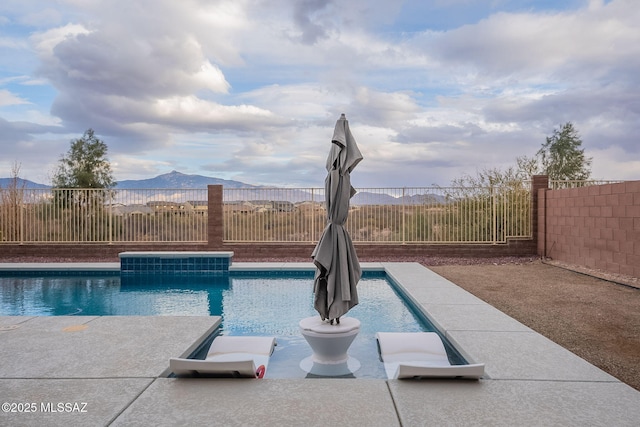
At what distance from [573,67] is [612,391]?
10.8 meters

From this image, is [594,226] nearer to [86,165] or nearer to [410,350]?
[410,350]

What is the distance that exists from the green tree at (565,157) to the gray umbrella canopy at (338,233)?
21763 mm

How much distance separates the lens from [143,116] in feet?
42.7

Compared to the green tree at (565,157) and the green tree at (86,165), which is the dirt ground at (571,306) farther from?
the green tree at (86,165)

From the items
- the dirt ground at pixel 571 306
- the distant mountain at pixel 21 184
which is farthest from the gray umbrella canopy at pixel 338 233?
the distant mountain at pixel 21 184

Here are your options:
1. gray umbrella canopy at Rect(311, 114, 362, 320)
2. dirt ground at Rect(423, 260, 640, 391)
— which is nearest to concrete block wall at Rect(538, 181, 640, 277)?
dirt ground at Rect(423, 260, 640, 391)

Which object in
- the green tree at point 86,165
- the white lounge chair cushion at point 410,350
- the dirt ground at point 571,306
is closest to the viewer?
the white lounge chair cushion at point 410,350

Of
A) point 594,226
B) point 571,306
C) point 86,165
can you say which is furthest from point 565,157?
point 86,165

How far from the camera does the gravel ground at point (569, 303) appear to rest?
441 cm

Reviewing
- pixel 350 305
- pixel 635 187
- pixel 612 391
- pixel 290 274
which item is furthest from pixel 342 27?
pixel 612 391

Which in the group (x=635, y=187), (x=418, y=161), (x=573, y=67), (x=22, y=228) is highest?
(x=573, y=67)

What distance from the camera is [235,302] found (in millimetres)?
6855

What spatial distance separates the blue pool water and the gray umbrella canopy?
663 mm

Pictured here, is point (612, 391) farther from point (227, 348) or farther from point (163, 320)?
point (163, 320)
